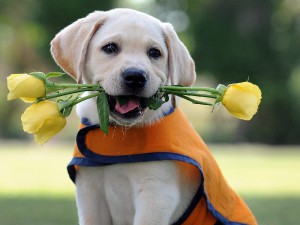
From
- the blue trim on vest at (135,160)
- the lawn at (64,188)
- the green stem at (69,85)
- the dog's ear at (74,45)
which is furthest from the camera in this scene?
the lawn at (64,188)

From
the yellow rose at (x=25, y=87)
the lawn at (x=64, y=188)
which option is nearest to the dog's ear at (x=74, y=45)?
the yellow rose at (x=25, y=87)

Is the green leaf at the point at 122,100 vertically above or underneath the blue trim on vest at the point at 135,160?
above

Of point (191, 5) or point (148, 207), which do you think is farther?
point (191, 5)

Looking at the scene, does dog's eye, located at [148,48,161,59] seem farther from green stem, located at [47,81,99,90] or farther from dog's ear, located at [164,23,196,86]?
green stem, located at [47,81,99,90]

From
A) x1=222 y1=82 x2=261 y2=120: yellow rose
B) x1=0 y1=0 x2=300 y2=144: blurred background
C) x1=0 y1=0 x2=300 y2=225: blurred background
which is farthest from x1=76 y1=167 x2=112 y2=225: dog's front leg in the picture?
x1=0 y1=0 x2=300 y2=144: blurred background

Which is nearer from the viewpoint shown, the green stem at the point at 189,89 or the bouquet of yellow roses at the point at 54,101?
the bouquet of yellow roses at the point at 54,101

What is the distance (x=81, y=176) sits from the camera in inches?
195

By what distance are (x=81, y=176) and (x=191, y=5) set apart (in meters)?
30.6

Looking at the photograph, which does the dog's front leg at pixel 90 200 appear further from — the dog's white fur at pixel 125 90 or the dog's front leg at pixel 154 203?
the dog's front leg at pixel 154 203

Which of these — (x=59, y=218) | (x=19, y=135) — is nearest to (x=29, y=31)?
(x=19, y=135)

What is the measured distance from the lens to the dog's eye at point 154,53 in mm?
4801

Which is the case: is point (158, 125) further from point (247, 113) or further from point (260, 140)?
point (260, 140)

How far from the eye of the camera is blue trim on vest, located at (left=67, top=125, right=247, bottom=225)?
186 inches

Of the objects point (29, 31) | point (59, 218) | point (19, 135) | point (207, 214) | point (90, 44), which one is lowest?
point (19, 135)
